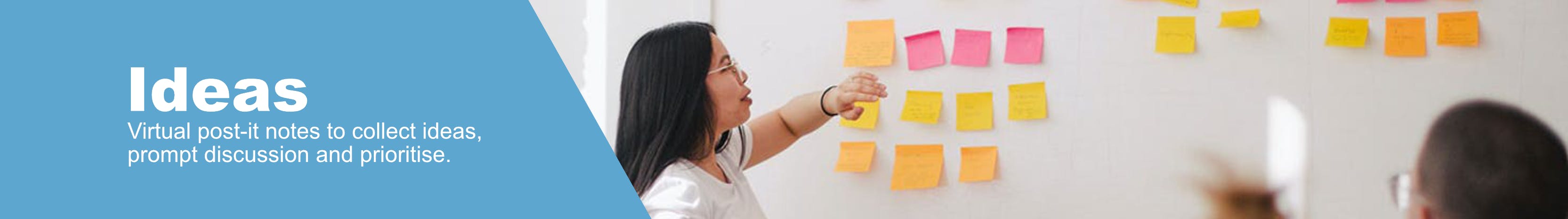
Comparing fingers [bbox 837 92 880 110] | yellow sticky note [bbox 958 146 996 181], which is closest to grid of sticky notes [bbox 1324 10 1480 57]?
yellow sticky note [bbox 958 146 996 181]

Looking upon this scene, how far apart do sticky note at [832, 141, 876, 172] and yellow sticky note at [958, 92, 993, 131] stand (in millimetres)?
147

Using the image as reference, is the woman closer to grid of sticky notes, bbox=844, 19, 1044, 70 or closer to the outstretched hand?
the outstretched hand

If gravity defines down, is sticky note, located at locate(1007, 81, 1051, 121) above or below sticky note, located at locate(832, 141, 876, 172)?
above

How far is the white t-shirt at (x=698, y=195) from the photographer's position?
186cm

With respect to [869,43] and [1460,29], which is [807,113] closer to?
[869,43]

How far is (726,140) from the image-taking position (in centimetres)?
208

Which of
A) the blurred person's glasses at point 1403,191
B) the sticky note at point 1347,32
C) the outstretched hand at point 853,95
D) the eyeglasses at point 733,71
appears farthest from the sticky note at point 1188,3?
the blurred person's glasses at point 1403,191

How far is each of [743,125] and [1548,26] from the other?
1049 mm

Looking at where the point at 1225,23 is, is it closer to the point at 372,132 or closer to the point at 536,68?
the point at 536,68

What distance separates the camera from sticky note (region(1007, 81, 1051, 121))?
7.01 ft

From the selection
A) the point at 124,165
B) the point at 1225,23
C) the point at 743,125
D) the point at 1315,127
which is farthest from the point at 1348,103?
the point at 124,165

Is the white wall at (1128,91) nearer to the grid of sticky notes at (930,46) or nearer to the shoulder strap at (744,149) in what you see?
the grid of sticky notes at (930,46)

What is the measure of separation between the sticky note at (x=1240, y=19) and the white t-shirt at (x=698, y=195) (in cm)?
66

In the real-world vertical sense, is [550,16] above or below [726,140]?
above
